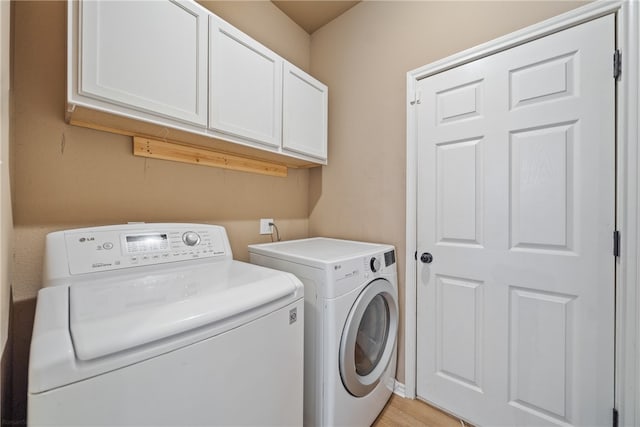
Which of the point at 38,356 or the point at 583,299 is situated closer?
the point at 38,356

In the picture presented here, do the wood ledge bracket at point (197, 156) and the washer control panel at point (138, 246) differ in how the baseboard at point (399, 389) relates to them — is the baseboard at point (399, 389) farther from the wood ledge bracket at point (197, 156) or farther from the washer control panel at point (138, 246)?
the wood ledge bracket at point (197, 156)

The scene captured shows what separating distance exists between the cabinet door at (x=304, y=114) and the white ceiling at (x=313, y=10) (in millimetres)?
631

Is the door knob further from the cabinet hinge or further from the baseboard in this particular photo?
the cabinet hinge

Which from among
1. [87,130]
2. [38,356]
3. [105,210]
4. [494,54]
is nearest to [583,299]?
[494,54]

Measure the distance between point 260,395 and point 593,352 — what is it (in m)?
1.41

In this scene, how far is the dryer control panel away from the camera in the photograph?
0.96 m

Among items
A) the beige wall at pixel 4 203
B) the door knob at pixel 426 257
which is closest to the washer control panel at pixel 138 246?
the beige wall at pixel 4 203

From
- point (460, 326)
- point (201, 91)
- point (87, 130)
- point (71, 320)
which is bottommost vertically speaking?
point (460, 326)

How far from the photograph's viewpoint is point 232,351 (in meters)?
0.77

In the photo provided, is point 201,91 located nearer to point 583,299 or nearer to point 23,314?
point 23,314

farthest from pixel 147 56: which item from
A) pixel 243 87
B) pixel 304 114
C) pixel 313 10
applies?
pixel 313 10

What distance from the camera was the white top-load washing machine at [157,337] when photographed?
536 millimetres

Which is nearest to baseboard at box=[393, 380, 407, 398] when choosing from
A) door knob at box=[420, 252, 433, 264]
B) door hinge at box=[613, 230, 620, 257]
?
door knob at box=[420, 252, 433, 264]

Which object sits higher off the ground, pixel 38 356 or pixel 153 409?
pixel 38 356
